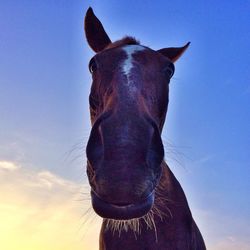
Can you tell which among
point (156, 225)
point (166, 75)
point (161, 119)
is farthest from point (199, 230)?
point (166, 75)

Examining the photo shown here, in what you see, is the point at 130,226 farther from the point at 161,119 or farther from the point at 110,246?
the point at 161,119

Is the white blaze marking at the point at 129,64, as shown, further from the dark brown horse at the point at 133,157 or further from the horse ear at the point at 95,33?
the horse ear at the point at 95,33

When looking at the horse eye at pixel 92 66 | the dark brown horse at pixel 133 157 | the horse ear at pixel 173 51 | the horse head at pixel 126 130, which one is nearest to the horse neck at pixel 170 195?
the dark brown horse at pixel 133 157

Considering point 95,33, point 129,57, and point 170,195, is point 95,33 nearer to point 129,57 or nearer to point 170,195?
point 129,57

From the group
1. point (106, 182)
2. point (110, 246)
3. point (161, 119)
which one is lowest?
point (110, 246)

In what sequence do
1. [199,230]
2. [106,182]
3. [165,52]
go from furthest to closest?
[165,52]
[199,230]
[106,182]

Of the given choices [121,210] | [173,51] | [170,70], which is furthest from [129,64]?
[173,51]

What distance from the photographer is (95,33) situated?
646cm

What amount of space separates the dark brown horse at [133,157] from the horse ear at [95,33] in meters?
0.82

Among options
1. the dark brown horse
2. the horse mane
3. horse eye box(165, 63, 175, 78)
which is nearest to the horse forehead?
the dark brown horse

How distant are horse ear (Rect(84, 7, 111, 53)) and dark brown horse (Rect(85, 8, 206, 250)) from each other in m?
0.82

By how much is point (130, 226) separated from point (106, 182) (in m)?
Result: 1.73

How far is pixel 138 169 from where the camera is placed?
3.43 metres

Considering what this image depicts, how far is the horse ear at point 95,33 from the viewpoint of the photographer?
643 cm
